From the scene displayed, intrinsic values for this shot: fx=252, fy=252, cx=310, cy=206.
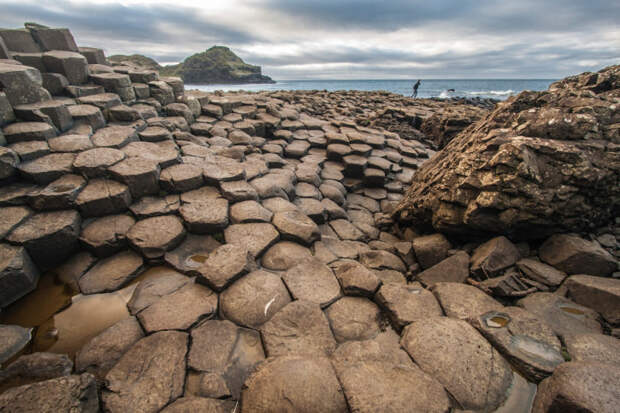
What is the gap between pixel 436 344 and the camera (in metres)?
1.56

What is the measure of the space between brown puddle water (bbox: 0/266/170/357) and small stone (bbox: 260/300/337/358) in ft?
3.57

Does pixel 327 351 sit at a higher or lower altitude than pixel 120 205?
lower

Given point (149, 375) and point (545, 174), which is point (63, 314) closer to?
point (149, 375)

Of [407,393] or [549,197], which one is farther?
[549,197]

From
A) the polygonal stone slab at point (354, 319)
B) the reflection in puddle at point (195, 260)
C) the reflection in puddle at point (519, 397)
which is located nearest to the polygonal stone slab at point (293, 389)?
the polygonal stone slab at point (354, 319)

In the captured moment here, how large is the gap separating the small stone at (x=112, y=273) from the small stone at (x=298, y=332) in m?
1.27

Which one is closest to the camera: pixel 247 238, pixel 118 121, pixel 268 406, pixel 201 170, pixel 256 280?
pixel 268 406

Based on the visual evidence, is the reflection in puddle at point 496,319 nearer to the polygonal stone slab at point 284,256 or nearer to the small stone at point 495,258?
the small stone at point 495,258

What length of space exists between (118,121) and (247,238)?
3.17 m

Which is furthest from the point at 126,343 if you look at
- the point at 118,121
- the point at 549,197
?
the point at 118,121

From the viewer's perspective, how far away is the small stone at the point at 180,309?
168 centimetres

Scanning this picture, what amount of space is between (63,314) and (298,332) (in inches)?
66.9

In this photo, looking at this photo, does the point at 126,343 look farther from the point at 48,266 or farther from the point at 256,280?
the point at 48,266

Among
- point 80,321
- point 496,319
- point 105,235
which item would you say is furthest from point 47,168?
point 496,319
